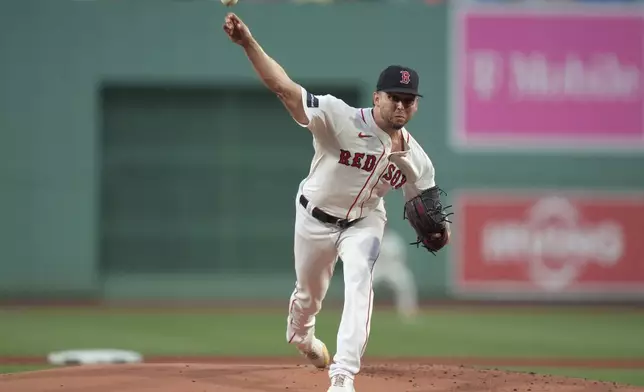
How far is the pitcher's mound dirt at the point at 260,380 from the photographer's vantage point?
254 inches

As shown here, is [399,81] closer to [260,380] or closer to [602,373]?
[260,380]

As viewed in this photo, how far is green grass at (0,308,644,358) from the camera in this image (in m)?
10.9

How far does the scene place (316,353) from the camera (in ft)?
24.0

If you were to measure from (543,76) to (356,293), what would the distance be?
Result: 1176 cm

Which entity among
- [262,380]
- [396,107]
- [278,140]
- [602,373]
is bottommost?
[602,373]

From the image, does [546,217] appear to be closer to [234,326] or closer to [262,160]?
[262,160]

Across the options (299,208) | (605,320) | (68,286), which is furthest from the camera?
(68,286)

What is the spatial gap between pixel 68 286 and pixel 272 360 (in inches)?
304

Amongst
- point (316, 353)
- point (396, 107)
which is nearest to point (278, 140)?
point (316, 353)

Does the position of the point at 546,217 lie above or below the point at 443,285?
above

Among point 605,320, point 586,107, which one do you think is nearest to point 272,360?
point 605,320

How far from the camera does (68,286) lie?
16.8 metres

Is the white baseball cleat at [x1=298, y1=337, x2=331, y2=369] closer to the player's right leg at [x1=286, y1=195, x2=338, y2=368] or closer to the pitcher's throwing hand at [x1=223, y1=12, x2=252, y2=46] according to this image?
the player's right leg at [x1=286, y1=195, x2=338, y2=368]

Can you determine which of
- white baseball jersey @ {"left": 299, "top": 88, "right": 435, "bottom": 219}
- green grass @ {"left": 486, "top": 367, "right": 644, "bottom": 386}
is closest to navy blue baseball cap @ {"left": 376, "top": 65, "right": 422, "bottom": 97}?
white baseball jersey @ {"left": 299, "top": 88, "right": 435, "bottom": 219}
